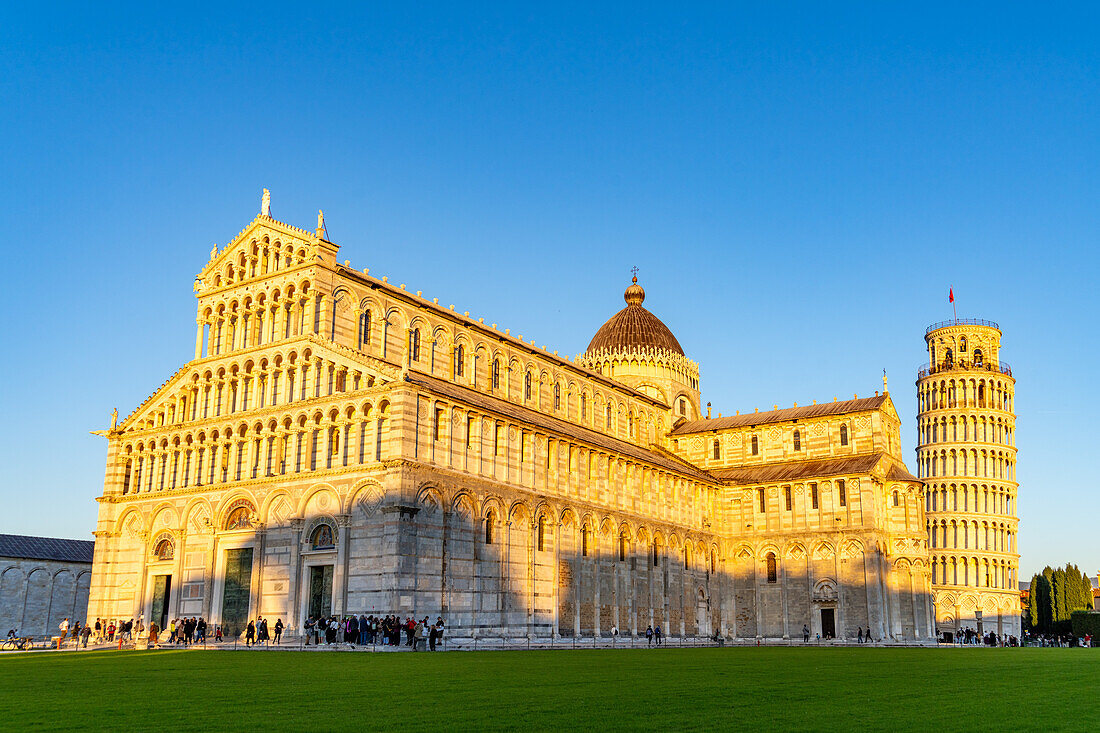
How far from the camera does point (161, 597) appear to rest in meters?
51.4

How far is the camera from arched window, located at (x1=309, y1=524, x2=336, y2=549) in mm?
45438

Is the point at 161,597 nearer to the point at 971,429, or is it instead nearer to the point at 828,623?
the point at 828,623

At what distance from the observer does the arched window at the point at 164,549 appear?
170 ft

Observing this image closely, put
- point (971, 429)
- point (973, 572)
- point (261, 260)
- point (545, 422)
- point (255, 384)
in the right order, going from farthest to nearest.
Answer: point (971, 429), point (973, 572), point (545, 422), point (261, 260), point (255, 384)

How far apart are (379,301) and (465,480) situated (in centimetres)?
1224

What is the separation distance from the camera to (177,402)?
54.1 metres

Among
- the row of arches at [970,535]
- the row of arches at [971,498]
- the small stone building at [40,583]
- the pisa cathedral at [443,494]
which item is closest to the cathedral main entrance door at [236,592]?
the pisa cathedral at [443,494]

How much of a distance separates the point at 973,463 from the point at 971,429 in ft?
11.3

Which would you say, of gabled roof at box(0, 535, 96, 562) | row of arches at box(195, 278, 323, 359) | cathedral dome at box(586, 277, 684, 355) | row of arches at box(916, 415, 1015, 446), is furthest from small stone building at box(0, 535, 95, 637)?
row of arches at box(916, 415, 1015, 446)

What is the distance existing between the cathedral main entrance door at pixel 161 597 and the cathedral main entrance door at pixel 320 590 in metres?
10.2

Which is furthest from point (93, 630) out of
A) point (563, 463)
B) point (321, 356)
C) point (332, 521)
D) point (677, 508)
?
point (677, 508)

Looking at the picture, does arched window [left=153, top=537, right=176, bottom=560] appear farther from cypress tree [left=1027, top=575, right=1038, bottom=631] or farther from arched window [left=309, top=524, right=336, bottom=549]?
cypress tree [left=1027, top=575, right=1038, bottom=631]

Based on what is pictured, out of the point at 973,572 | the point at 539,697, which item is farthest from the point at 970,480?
the point at 539,697

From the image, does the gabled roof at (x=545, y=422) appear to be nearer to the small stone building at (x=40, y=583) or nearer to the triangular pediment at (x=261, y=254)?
the triangular pediment at (x=261, y=254)
